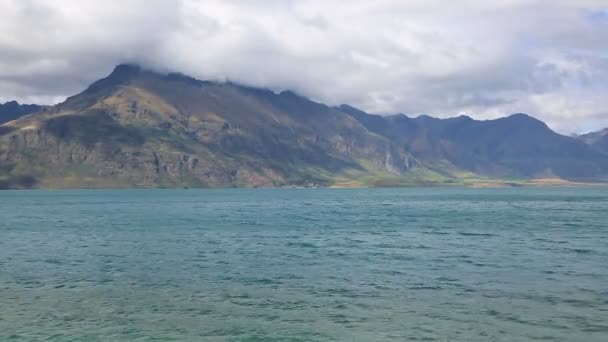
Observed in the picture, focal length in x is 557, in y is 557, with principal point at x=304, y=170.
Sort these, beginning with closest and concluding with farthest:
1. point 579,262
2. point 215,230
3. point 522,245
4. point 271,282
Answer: point 271,282 → point 579,262 → point 522,245 → point 215,230

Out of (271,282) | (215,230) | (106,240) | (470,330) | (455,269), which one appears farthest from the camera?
(215,230)

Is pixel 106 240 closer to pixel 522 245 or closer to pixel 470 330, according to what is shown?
pixel 522 245

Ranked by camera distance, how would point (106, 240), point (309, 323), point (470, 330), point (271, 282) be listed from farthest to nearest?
1. point (106, 240)
2. point (271, 282)
3. point (309, 323)
4. point (470, 330)

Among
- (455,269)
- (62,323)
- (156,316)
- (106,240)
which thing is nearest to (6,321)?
(62,323)

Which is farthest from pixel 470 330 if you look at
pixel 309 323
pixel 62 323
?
pixel 62 323

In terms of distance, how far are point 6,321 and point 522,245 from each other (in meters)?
75.4

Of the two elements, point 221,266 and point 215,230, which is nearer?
point 221,266

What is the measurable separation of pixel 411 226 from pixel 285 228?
29.9 m

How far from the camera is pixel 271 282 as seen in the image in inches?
2329

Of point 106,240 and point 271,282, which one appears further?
point 106,240

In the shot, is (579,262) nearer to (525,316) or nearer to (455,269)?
(455,269)

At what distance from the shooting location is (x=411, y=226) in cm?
13212

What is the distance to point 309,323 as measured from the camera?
140 ft

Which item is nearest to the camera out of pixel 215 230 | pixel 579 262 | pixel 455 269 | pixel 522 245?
pixel 455 269
